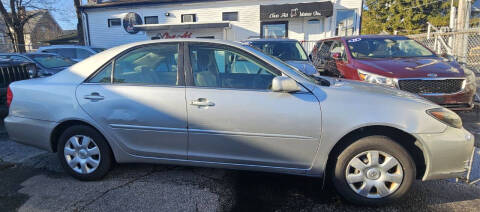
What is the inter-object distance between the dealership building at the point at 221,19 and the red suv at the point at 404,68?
382 inches

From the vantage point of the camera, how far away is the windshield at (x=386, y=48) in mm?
5645

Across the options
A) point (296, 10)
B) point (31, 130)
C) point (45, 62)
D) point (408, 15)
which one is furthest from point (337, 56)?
point (408, 15)

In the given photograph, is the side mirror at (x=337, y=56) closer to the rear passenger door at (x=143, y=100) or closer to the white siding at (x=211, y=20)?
the rear passenger door at (x=143, y=100)

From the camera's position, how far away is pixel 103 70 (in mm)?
2951

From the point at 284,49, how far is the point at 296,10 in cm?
955

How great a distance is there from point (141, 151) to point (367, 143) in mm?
2244

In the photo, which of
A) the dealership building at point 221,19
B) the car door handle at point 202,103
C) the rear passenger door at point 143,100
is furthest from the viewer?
the dealership building at point 221,19

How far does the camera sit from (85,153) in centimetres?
299

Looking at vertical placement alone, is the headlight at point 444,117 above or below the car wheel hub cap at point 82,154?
above

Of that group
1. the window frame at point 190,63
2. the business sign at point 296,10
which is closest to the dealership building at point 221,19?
the business sign at point 296,10

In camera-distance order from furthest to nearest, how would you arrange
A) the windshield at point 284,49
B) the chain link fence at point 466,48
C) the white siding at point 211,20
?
the white siding at point 211,20 → the chain link fence at point 466,48 → the windshield at point 284,49

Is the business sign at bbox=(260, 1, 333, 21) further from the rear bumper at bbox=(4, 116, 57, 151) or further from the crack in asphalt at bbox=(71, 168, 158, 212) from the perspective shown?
the rear bumper at bbox=(4, 116, 57, 151)

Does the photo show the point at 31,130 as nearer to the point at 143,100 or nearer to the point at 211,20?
the point at 143,100

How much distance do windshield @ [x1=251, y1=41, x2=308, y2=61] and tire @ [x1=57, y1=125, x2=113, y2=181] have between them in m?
4.33
